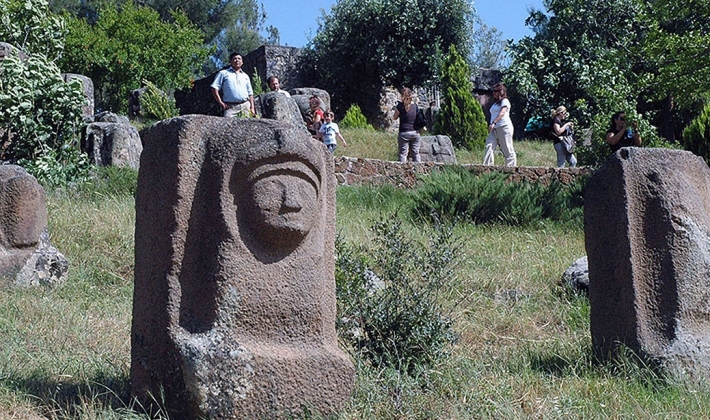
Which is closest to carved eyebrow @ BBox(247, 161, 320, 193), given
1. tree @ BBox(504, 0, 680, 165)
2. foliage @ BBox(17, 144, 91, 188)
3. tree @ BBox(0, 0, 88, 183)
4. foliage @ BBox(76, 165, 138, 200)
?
foliage @ BBox(76, 165, 138, 200)

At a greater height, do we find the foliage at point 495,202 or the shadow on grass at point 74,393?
the foliage at point 495,202

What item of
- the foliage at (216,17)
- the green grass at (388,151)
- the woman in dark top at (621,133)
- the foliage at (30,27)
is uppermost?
the foliage at (216,17)

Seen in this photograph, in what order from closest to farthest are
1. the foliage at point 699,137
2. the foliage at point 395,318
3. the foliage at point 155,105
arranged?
1. the foliage at point 395,318
2. the foliage at point 699,137
3. the foliage at point 155,105

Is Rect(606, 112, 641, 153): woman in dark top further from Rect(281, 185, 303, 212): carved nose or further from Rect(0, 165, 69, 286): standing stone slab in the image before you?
Rect(281, 185, 303, 212): carved nose

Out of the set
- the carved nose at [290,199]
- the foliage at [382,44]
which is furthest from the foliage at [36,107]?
the foliage at [382,44]

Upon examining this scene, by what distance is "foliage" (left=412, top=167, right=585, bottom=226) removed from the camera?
9852 mm

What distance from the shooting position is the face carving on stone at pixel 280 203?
3.72 meters

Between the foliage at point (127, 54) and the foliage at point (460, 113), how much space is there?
641 centimetres

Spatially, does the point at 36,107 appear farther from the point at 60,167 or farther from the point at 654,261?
the point at 654,261

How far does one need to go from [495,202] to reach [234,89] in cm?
387

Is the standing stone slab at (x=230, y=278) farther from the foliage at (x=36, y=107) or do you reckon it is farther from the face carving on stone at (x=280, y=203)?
the foliage at (x=36, y=107)

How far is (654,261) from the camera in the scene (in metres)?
4.71

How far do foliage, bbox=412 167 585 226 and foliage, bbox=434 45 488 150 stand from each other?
867 centimetres

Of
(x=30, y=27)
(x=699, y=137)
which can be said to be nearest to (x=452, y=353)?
(x=30, y=27)
